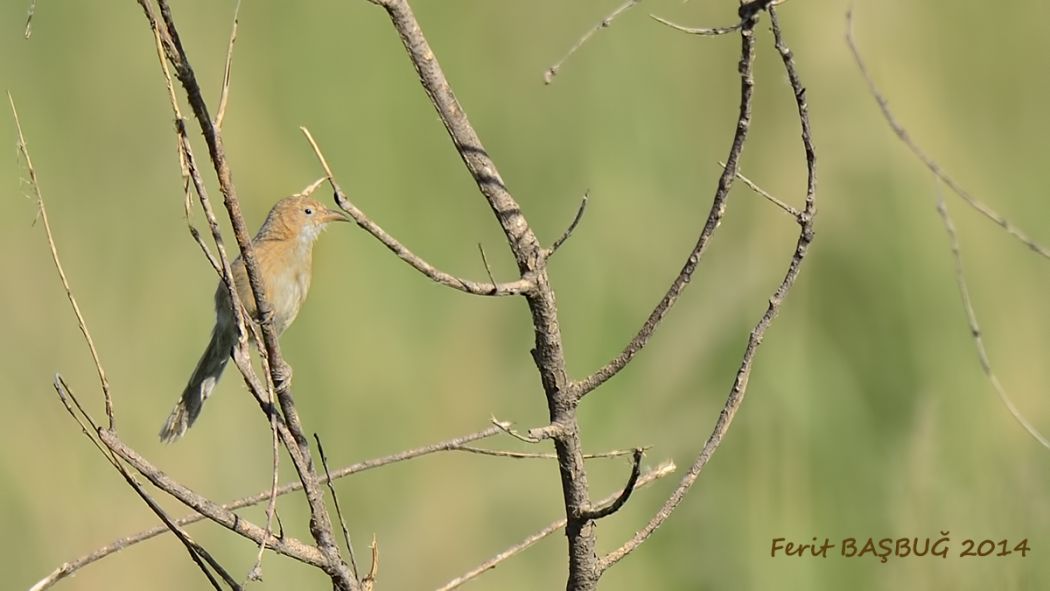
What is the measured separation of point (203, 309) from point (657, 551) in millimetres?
1319

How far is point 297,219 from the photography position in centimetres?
304

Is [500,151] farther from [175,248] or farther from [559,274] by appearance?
[175,248]

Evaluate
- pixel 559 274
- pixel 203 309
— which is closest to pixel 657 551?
pixel 559 274

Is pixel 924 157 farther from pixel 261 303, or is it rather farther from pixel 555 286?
pixel 555 286

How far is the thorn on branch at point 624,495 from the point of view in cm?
117

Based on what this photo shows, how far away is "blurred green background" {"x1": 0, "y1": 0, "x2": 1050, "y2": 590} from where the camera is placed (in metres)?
2.83

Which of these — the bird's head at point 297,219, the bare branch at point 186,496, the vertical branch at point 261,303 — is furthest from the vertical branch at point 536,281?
the bird's head at point 297,219

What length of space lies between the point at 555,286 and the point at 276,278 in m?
0.70

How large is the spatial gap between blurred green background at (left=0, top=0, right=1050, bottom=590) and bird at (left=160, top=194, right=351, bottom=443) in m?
0.14

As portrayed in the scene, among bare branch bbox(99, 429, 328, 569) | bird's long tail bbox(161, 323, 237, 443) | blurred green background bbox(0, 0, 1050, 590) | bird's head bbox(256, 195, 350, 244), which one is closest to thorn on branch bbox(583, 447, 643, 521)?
bare branch bbox(99, 429, 328, 569)

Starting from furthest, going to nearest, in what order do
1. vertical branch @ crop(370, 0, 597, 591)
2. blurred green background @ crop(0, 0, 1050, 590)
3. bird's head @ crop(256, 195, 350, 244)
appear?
bird's head @ crop(256, 195, 350, 244) → blurred green background @ crop(0, 0, 1050, 590) → vertical branch @ crop(370, 0, 597, 591)

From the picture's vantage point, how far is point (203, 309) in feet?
10.2

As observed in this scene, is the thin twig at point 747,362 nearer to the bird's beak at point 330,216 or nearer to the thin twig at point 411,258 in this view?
the thin twig at point 411,258

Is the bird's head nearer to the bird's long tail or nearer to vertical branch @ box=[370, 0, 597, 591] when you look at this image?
the bird's long tail
